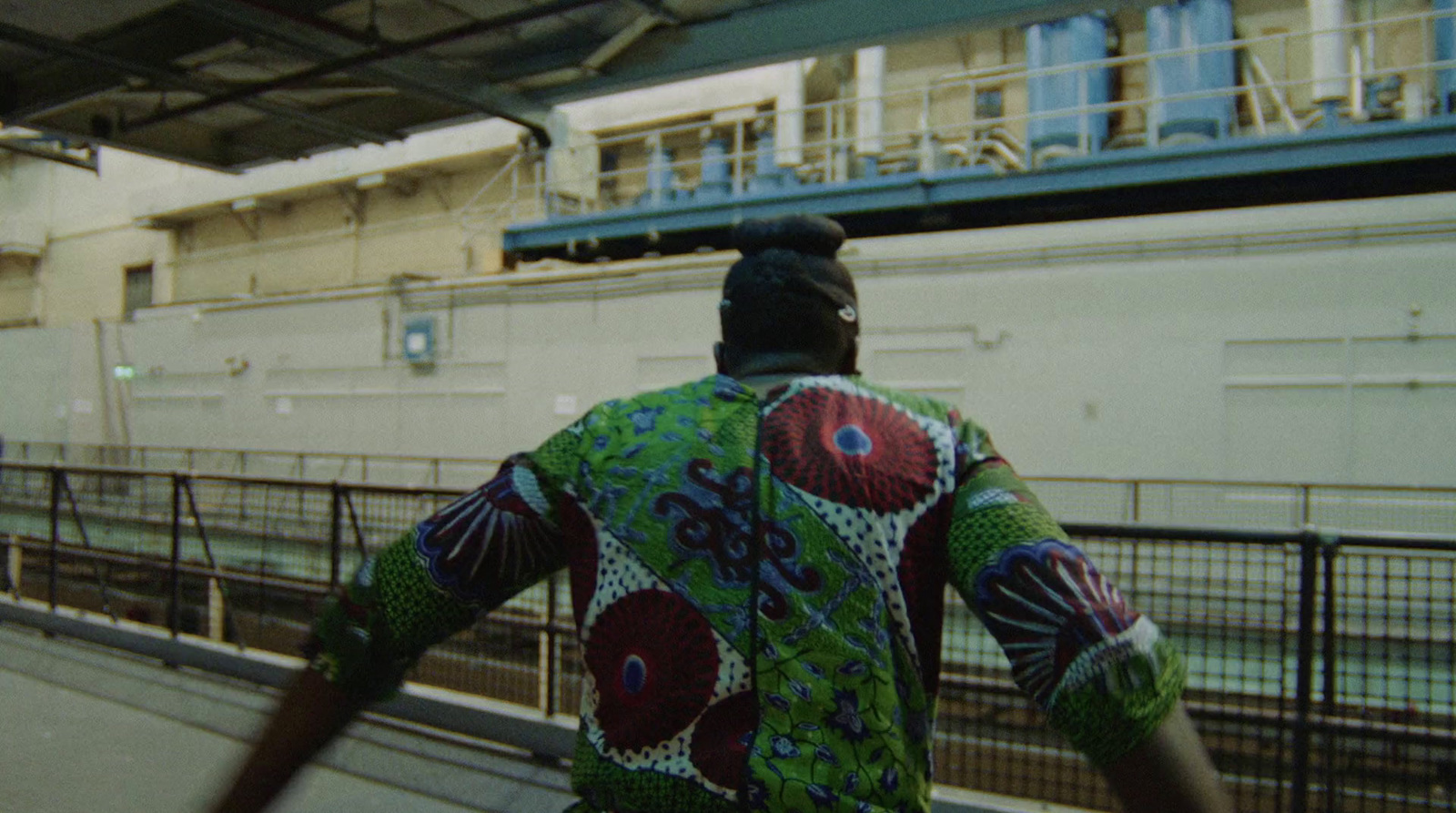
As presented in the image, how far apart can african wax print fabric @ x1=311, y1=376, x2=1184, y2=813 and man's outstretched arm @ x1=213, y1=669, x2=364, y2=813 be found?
0.03 meters

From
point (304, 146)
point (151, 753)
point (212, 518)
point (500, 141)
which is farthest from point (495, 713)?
point (500, 141)

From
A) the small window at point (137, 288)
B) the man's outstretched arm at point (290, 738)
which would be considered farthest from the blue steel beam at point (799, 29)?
the small window at point (137, 288)

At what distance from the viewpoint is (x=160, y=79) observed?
499 centimetres

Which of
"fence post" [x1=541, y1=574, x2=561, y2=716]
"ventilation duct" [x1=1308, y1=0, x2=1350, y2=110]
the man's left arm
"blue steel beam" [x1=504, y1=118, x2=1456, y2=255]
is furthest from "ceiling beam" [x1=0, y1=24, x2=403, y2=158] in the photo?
"ventilation duct" [x1=1308, y1=0, x2=1350, y2=110]

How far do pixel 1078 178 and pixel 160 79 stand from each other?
12.1m

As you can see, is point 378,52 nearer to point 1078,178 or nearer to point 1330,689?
point 1330,689

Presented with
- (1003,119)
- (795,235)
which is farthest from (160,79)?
(1003,119)

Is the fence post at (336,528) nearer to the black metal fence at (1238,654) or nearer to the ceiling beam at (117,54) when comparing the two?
the black metal fence at (1238,654)

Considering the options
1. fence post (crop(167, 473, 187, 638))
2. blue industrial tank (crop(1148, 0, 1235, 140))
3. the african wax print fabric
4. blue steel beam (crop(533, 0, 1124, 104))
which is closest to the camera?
the african wax print fabric

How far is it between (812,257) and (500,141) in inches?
863

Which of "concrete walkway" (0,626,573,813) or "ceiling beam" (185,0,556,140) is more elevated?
"ceiling beam" (185,0,556,140)

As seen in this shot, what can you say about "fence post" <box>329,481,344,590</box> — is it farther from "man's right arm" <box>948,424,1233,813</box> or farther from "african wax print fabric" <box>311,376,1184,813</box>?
"man's right arm" <box>948,424,1233,813</box>

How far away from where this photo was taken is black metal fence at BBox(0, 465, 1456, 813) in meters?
3.56

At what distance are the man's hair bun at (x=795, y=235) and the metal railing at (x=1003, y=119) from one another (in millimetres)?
11666
